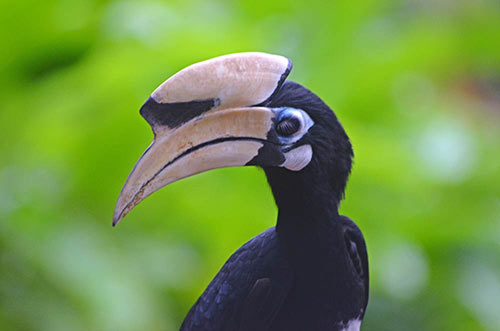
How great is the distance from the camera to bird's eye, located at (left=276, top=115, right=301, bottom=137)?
50cm

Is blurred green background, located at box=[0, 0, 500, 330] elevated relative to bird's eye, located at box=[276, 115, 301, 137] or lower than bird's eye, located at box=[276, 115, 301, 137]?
lower

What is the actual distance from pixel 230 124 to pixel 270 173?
0.06 metres

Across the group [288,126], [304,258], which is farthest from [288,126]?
[304,258]

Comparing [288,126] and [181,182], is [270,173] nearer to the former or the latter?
[288,126]

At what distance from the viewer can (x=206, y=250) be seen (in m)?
1.25

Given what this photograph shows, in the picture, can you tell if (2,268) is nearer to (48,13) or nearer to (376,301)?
(48,13)

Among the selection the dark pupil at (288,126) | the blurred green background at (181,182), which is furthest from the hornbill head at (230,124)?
the blurred green background at (181,182)

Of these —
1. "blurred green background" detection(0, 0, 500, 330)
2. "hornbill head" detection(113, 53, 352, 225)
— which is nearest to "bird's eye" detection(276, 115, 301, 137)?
"hornbill head" detection(113, 53, 352, 225)

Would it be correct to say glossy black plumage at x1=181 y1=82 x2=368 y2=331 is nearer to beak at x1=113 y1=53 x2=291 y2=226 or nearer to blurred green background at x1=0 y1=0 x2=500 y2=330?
beak at x1=113 y1=53 x2=291 y2=226

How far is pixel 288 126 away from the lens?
0.50 metres

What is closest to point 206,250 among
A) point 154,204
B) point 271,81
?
point 154,204

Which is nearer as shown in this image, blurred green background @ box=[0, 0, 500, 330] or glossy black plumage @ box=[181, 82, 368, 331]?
glossy black plumage @ box=[181, 82, 368, 331]

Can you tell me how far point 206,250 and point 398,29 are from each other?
0.92 metres

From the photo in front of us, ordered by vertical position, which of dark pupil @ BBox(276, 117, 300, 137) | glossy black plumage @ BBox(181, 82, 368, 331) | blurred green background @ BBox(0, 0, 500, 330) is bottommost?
blurred green background @ BBox(0, 0, 500, 330)
